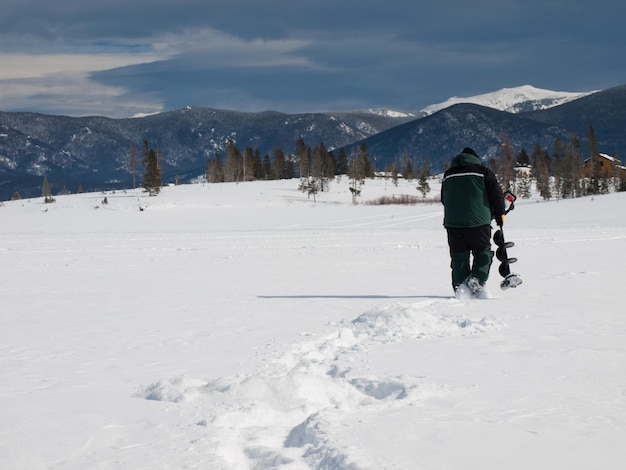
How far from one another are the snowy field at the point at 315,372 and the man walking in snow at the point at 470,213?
526 mm

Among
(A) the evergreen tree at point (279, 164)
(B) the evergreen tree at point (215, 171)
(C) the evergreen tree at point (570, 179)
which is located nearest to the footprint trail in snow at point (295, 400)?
(C) the evergreen tree at point (570, 179)

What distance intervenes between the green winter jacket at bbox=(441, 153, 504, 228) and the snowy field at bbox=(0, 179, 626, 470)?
1.09m

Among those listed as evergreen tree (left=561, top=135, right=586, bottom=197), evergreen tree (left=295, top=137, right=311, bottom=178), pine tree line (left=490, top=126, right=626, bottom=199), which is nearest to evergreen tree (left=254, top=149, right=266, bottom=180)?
evergreen tree (left=295, top=137, right=311, bottom=178)

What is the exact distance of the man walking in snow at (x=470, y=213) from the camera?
866 centimetres

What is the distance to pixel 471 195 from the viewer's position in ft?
28.8

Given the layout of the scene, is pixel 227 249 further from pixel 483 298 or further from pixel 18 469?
pixel 18 469

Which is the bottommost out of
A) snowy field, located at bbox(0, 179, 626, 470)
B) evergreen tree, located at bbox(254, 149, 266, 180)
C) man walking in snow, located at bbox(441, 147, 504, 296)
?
snowy field, located at bbox(0, 179, 626, 470)

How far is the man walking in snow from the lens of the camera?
866cm

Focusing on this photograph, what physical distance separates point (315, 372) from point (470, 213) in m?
4.62

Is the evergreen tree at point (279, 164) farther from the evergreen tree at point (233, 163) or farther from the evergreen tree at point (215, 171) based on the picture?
the evergreen tree at point (215, 171)

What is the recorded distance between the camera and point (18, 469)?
3.14m

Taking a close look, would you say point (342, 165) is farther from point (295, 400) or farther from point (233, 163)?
point (295, 400)

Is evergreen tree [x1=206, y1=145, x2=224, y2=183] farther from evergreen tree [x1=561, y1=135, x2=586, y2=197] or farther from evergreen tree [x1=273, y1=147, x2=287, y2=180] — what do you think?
evergreen tree [x1=561, y1=135, x2=586, y2=197]

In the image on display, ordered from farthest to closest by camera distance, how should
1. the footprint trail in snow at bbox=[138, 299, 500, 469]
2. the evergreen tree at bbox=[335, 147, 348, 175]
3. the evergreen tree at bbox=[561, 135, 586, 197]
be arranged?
the evergreen tree at bbox=[335, 147, 348, 175]
the evergreen tree at bbox=[561, 135, 586, 197]
the footprint trail in snow at bbox=[138, 299, 500, 469]
